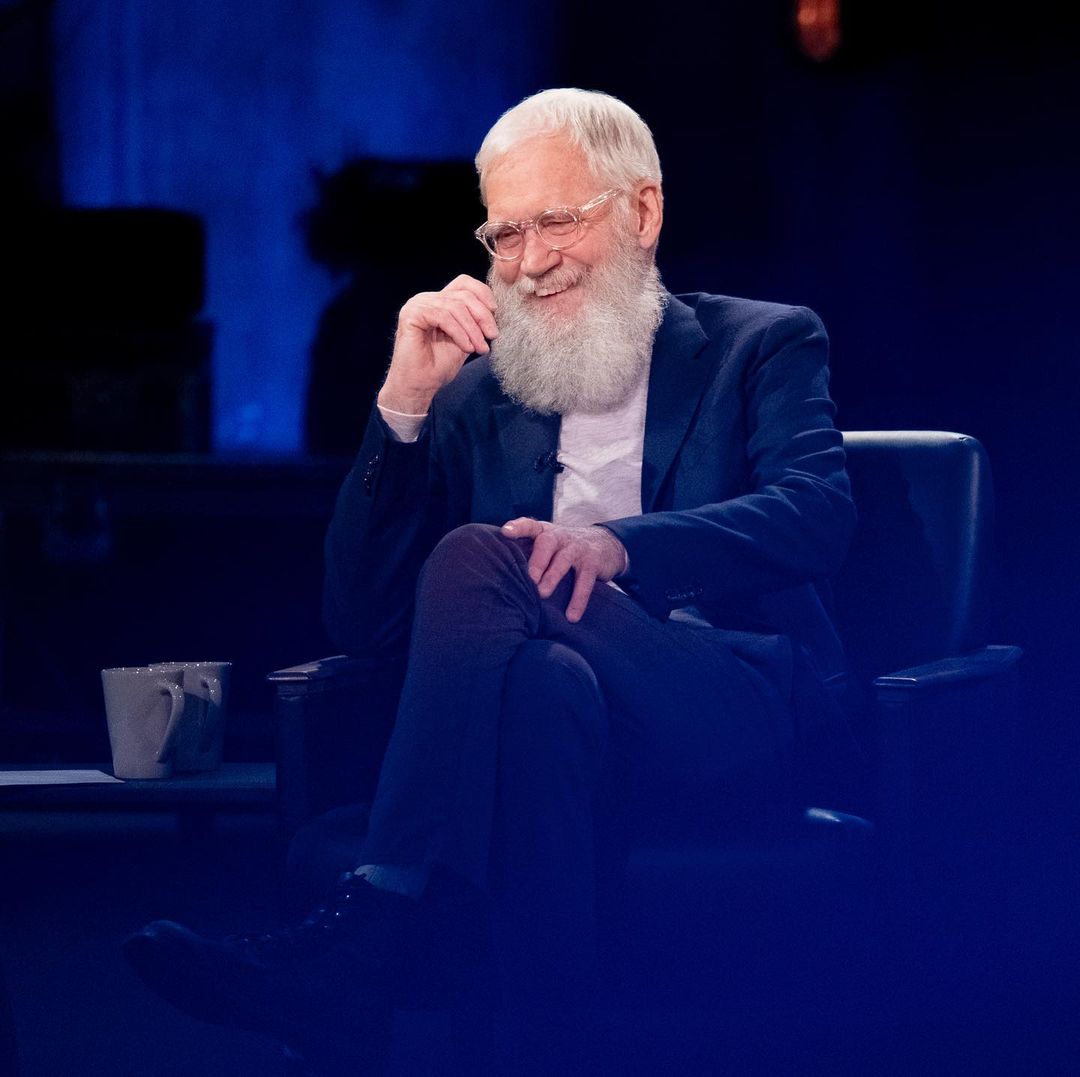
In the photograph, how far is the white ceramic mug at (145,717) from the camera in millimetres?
2104

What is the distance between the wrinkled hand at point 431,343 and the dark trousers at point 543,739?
42 cm

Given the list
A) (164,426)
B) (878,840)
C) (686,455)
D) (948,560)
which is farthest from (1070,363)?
(164,426)

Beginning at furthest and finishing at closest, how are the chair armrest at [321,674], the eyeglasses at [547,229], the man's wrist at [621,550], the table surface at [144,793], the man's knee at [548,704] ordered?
the eyeglasses at [547,229] < the table surface at [144,793] < the chair armrest at [321,674] < the man's wrist at [621,550] < the man's knee at [548,704]

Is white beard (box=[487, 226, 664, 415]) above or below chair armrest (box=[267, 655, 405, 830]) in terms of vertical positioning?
above

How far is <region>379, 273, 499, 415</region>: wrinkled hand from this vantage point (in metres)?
2.13

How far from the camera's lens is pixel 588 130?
2.20m

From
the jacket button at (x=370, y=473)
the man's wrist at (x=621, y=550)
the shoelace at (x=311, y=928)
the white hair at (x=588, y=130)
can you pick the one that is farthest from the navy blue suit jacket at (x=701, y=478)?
the shoelace at (x=311, y=928)

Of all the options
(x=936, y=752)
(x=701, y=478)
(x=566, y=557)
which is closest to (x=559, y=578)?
(x=566, y=557)

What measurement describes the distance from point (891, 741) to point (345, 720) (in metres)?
0.69

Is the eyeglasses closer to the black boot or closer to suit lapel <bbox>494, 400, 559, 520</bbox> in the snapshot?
suit lapel <bbox>494, 400, 559, 520</bbox>

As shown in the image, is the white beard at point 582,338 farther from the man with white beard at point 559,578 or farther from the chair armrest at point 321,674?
the chair armrest at point 321,674

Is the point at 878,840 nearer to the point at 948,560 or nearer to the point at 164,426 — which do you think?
the point at 948,560

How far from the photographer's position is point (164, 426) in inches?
164

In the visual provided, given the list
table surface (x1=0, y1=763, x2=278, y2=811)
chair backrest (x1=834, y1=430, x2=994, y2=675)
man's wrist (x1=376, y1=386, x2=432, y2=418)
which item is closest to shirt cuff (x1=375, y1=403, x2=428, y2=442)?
man's wrist (x1=376, y1=386, x2=432, y2=418)
